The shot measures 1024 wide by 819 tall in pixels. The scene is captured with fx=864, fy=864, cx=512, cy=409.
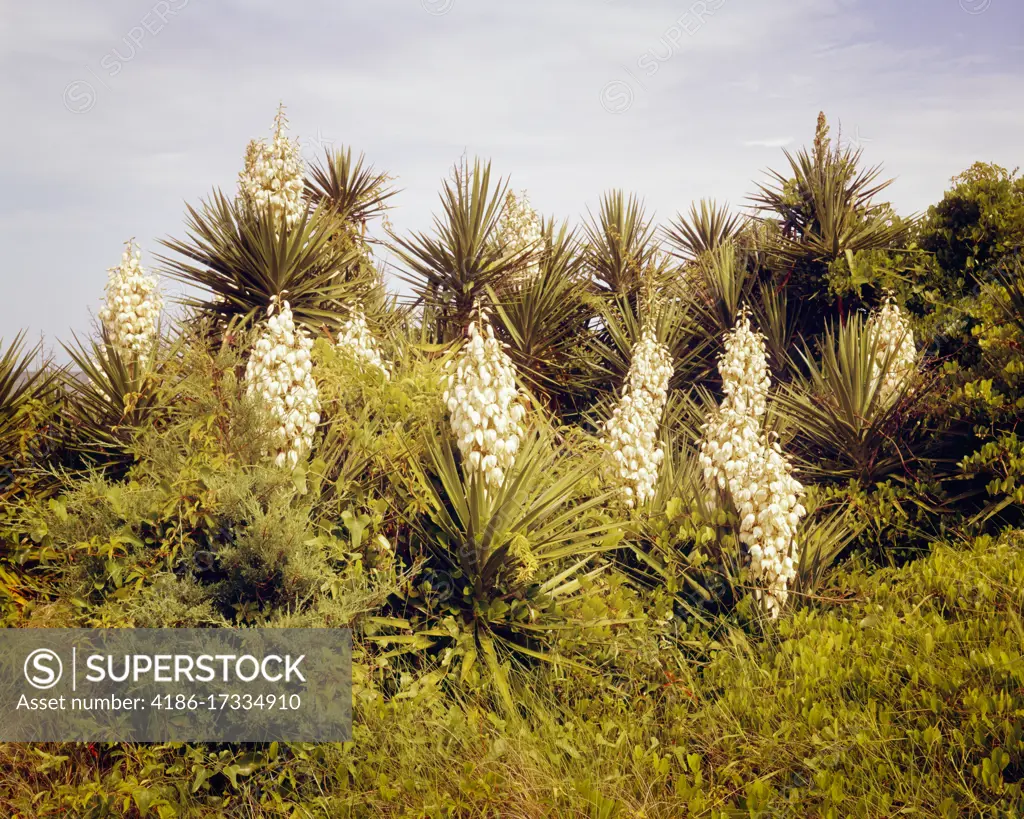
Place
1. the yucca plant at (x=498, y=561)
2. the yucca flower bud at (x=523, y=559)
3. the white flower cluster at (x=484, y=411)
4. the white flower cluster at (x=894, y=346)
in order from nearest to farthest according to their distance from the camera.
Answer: the yucca flower bud at (x=523, y=559)
the yucca plant at (x=498, y=561)
the white flower cluster at (x=484, y=411)
the white flower cluster at (x=894, y=346)

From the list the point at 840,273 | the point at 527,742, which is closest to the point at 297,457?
the point at 527,742

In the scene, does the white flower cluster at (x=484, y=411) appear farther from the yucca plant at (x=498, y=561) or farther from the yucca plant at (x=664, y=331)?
the yucca plant at (x=664, y=331)

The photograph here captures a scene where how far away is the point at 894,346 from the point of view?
7387 mm

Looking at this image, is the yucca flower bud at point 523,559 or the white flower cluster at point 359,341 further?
the white flower cluster at point 359,341

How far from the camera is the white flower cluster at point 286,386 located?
462 cm

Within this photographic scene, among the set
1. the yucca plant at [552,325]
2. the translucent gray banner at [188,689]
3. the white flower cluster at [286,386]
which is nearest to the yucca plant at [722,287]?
the yucca plant at [552,325]

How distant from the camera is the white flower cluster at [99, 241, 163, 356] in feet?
22.6

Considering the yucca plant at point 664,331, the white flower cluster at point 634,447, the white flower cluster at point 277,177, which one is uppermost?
the white flower cluster at point 277,177

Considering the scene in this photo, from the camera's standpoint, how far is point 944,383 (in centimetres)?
Answer: 616

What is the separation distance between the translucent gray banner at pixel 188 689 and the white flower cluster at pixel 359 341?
2306 mm

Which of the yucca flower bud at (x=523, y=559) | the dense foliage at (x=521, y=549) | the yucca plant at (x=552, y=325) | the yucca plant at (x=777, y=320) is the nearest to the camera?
the dense foliage at (x=521, y=549)

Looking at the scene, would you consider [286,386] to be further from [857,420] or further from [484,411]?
[857,420]

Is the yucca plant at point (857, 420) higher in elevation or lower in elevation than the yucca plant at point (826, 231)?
lower

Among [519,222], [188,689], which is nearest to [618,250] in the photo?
[519,222]
